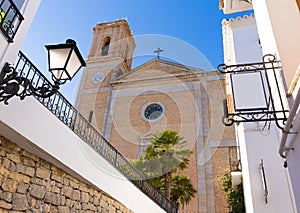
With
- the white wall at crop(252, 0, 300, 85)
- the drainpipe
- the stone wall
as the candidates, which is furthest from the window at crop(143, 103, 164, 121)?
the drainpipe

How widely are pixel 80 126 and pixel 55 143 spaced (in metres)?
1.30

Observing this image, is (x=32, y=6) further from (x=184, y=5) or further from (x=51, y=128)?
(x=184, y=5)

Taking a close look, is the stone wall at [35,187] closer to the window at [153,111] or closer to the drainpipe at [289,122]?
the drainpipe at [289,122]

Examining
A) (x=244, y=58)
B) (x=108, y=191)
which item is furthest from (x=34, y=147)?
(x=244, y=58)

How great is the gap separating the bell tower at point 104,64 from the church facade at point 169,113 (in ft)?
0.20

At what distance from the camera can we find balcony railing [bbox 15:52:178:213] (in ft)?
11.6

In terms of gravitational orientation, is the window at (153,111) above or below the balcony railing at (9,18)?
above

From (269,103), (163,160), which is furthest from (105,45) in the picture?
(269,103)

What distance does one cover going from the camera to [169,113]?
523 inches

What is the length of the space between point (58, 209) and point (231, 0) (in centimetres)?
492

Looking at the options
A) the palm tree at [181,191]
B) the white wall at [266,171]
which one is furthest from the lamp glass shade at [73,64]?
the palm tree at [181,191]

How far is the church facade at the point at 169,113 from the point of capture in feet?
37.3

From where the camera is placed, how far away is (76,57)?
94.0 inches

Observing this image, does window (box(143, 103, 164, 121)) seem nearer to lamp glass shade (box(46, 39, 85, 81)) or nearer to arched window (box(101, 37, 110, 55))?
arched window (box(101, 37, 110, 55))
